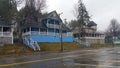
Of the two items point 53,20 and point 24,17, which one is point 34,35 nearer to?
point 24,17

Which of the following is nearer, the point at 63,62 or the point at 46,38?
the point at 63,62

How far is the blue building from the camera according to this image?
54794 millimetres

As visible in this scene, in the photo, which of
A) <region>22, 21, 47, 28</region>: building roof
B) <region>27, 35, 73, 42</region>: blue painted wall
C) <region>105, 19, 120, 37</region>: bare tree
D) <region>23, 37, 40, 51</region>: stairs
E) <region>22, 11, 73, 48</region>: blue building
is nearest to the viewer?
<region>23, 37, 40, 51</region>: stairs

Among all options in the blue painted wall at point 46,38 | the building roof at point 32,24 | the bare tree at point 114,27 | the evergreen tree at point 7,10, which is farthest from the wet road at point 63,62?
the bare tree at point 114,27

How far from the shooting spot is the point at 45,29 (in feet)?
202

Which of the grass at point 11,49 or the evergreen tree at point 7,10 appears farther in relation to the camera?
the evergreen tree at point 7,10

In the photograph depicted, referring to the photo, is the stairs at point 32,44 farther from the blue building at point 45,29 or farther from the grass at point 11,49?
the blue building at point 45,29

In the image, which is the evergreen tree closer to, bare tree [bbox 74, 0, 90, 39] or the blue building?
the blue building

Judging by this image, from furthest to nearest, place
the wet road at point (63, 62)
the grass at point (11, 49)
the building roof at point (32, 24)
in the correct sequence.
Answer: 1. the building roof at point (32, 24)
2. the grass at point (11, 49)
3. the wet road at point (63, 62)

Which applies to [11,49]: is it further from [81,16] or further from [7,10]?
[81,16]

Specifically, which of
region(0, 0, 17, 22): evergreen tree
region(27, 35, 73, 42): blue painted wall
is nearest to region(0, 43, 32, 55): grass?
region(0, 0, 17, 22): evergreen tree

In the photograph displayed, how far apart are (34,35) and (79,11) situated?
31.1 metres

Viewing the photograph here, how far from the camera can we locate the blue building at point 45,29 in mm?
54794

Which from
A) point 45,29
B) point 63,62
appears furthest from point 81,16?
point 63,62
